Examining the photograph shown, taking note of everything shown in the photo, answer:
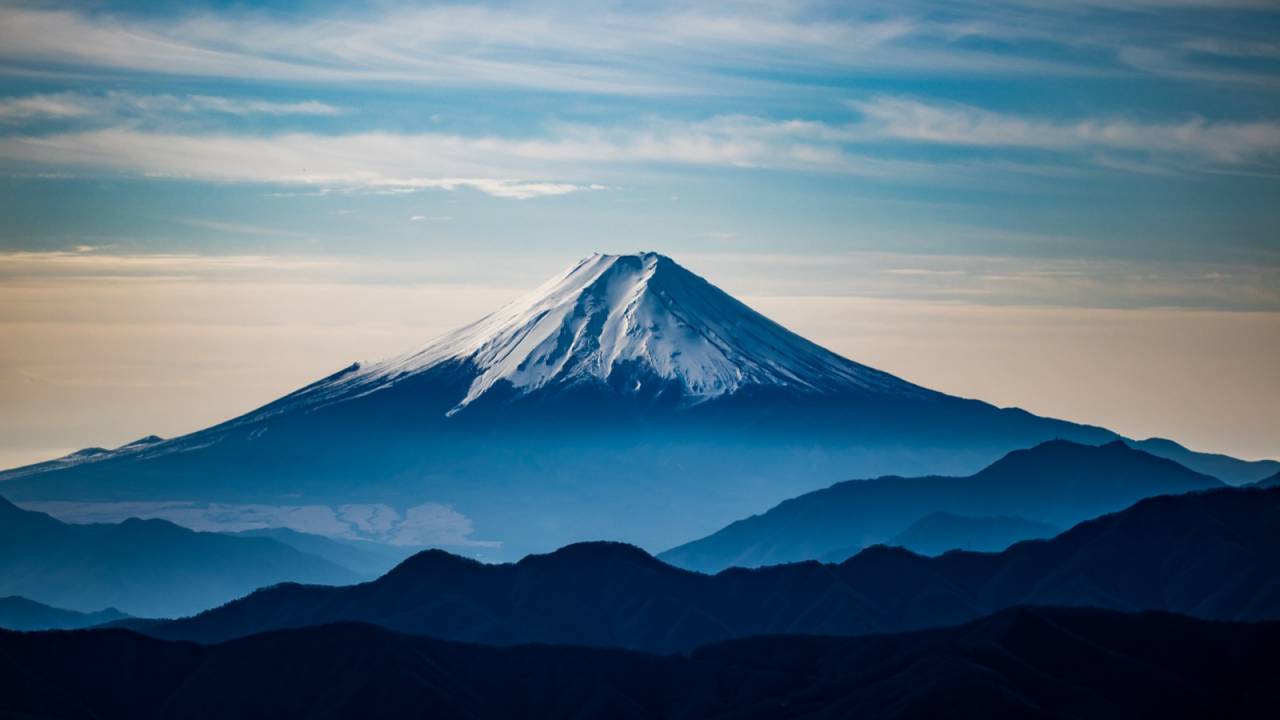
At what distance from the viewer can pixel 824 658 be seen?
12306 cm

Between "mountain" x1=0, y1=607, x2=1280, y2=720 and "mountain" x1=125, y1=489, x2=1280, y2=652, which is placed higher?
"mountain" x1=125, y1=489, x2=1280, y2=652

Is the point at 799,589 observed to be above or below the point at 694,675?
above

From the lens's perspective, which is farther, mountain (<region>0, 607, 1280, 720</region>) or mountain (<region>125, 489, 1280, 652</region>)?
mountain (<region>125, 489, 1280, 652</region>)

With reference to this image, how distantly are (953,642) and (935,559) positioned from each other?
2025 inches

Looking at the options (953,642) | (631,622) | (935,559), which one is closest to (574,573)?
(631,622)

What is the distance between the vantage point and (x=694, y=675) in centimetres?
12494

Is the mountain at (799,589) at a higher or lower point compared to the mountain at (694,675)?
higher

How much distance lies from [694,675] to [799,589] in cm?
3934

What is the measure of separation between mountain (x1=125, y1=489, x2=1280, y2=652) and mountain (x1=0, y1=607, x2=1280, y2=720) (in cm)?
2484

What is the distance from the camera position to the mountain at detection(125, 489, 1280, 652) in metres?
155

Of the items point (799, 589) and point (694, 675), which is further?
point (799, 589)

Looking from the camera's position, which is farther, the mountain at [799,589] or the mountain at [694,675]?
the mountain at [799,589]

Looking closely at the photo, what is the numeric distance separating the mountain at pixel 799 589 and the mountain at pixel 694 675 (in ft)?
81.5

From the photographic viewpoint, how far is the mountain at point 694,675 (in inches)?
4432
